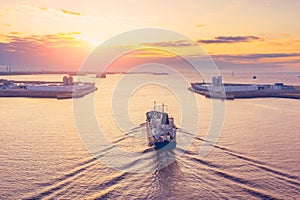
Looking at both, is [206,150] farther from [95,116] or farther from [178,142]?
[95,116]

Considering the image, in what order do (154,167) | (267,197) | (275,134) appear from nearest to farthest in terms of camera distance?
1. (267,197)
2. (154,167)
3. (275,134)

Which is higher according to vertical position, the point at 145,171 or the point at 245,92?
the point at 245,92

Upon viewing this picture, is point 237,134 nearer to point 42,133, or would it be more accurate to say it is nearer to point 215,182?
point 215,182

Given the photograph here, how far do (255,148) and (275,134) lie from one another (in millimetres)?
5278

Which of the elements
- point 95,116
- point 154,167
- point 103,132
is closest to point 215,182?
point 154,167

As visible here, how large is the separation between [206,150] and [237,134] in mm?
6006

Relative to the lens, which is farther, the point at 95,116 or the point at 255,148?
the point at 95,116

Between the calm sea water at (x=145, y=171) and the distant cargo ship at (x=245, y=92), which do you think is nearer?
the calm sea water at (x=145, y=171)

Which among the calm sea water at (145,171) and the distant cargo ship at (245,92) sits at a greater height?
the distant cargo ship at (245,92)

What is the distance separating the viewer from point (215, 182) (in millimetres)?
12719

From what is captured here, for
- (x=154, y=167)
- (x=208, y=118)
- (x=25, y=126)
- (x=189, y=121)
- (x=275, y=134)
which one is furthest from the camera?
(x=208, y=118)

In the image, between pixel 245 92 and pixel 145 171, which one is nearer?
pixel 145 171

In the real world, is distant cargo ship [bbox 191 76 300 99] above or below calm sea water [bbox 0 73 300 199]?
above

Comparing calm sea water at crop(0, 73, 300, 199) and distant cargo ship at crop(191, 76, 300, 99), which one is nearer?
calm sea water at crop(0, 73, 300, 199)
